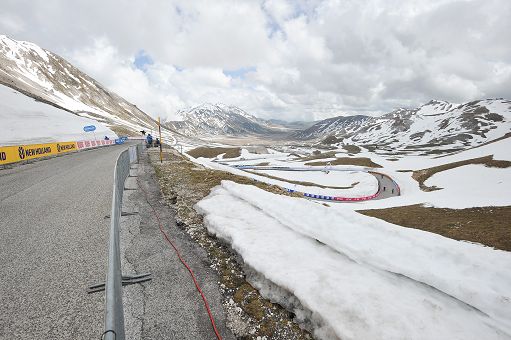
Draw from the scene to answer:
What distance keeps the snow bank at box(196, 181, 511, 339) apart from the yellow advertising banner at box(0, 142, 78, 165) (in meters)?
22.0

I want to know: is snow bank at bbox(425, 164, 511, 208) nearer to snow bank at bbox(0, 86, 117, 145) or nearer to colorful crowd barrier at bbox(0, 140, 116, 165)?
colorful crowd barrier at bbox(0, 140, 116, 165)

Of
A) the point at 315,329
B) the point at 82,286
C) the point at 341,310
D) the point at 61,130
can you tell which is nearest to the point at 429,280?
the point at 341,310

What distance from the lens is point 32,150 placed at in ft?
88.5

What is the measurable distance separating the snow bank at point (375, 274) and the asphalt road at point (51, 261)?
400cm

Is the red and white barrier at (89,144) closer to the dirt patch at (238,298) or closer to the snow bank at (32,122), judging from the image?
the snow bank at (32,122)

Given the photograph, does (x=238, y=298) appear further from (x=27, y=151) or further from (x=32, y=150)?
(x=32, y=150)

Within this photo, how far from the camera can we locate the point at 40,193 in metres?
13.6

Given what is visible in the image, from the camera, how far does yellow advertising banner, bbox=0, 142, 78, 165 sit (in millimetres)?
22703

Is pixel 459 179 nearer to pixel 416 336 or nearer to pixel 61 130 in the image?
pixel 416 336

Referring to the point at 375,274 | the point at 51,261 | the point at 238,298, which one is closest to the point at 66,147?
the point at 51,261

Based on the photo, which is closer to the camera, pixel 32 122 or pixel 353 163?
pixel 32 122

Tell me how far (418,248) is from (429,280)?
6.27ft

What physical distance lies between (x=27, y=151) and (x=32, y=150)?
1070mm

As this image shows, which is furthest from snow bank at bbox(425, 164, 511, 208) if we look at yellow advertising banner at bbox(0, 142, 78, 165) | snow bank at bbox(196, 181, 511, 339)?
yellow advertising banner at bbox(0, 142, 78, 165)
